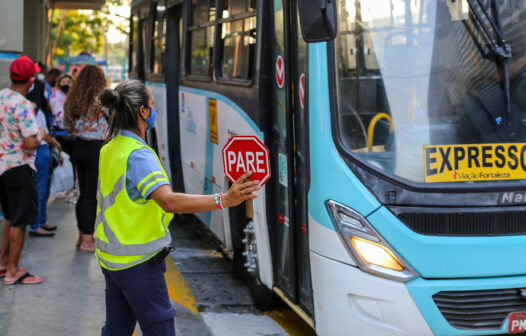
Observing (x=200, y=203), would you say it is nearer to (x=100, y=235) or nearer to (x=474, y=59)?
(x=100, y=235)

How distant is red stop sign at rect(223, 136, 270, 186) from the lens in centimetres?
330

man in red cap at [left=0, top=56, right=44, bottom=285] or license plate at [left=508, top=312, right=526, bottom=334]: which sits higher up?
man in red cap at [left=0, top=56, right=44, bottom=285]

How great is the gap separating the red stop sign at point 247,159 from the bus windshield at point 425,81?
1.20 metres

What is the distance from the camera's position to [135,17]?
510 inches

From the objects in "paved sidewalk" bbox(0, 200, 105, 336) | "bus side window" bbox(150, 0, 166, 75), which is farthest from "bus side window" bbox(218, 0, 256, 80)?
"bus side window" bbox(150, 0, 166, 75)

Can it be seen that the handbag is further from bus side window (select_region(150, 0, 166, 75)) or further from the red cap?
the red cap

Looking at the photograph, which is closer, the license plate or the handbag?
A: the license plate

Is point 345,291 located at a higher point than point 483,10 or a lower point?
lower

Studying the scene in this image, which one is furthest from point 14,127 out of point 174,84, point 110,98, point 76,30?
point 76,30

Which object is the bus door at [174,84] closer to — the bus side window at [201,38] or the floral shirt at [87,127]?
the bus side window at [201,38]

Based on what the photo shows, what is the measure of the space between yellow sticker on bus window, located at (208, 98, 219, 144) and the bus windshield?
2.70m

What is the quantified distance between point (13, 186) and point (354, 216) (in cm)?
329

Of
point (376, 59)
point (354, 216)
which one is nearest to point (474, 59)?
point (376, 59)

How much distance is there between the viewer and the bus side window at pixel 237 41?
5.94 m
